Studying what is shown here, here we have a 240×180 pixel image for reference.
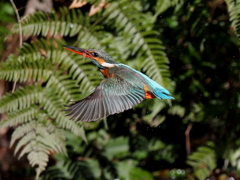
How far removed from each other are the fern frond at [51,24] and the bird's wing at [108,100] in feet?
2.62

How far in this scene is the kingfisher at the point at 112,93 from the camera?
143 cm

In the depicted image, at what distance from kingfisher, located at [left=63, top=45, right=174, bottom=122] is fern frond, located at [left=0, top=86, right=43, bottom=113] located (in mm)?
589

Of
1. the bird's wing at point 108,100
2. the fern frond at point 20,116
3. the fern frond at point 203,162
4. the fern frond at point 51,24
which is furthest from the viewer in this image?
the fern frond at point 203,162

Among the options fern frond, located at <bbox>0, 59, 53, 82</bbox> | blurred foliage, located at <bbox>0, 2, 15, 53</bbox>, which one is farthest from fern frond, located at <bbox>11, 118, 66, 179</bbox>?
blurred foliage, located at <bbox>0, 2, 15, 53</bbox>

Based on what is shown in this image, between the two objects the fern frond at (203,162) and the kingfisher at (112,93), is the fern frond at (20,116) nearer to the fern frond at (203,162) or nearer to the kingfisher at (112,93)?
the kingfisher at (112,93)

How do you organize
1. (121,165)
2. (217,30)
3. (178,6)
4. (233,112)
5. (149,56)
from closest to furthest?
(149,56), (178,6), (217,30), (233,112), (121,165)

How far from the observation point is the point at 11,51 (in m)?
2.71

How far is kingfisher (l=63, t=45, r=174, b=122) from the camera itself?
4.68ft

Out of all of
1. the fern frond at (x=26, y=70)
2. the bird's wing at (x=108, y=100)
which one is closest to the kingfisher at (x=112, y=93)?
the bird's wing at (x=108, y=100)

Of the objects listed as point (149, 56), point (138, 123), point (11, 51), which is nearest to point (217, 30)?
point (149, 56)

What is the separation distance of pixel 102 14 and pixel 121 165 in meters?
1.30

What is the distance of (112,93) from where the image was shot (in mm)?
1528

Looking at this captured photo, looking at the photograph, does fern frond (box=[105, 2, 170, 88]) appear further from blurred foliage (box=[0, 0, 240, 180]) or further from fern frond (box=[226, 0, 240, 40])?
fern frond (box=[226, 0, 240, 40])

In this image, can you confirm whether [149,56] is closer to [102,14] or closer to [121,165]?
[102,14]
